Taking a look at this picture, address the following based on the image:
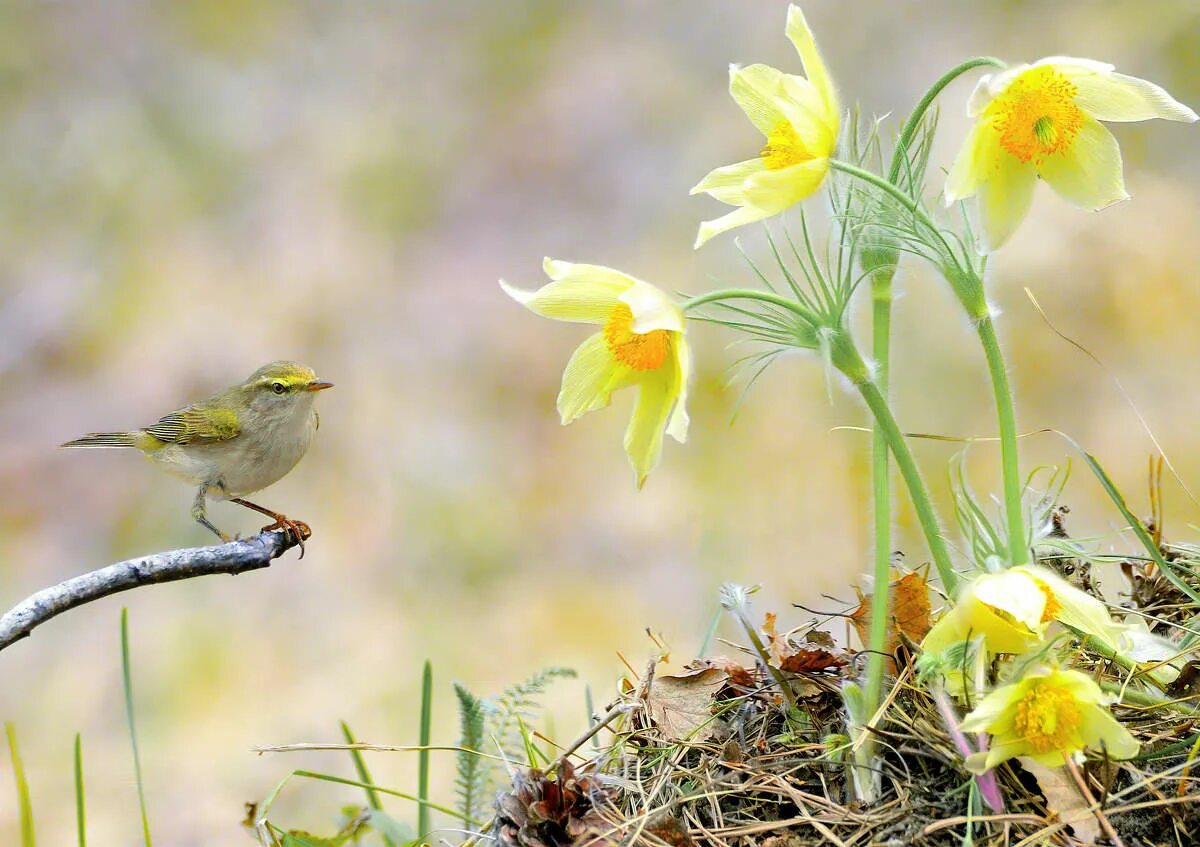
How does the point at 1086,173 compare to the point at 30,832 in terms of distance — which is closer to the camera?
the point at 1086,173

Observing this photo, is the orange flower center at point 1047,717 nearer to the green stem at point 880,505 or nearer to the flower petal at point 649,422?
the green stem at point 880,505

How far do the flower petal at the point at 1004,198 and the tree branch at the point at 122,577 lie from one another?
680 mm

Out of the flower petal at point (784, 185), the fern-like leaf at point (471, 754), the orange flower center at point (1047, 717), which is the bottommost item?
the fern-like leaf at point (471, 754)

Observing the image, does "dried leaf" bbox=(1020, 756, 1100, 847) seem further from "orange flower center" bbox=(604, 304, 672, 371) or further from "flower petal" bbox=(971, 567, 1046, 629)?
"orange flower center" bbox=(604, 304, 672, 371)

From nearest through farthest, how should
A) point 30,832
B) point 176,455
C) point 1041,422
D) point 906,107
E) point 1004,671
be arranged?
point 1004,671 < point 30,832 < point 176,455 < point 1041,422 < point 906,107

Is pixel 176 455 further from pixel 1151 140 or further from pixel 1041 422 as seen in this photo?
pixel 1151 140

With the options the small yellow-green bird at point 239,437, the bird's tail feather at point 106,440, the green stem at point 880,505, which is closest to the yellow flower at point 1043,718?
the green stem at point 880,505

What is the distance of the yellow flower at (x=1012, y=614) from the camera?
775 millimetres

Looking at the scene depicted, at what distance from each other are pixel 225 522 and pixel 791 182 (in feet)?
5.83

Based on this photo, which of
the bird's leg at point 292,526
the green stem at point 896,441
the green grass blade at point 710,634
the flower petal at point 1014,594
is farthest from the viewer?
the bird's leg at point 292,526

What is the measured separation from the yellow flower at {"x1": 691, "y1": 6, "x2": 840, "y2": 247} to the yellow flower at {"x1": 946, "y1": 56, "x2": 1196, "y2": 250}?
0.11 metres

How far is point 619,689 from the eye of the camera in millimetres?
1097

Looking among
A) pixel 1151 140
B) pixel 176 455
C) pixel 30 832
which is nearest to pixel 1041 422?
pixel 1151 140

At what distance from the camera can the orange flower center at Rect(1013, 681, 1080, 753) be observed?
29.8 inches
